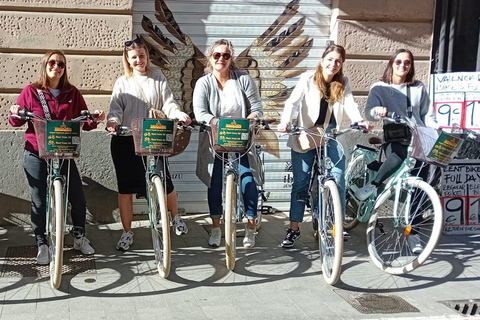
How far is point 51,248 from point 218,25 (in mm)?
3395

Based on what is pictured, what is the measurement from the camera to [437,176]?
20.9 ft

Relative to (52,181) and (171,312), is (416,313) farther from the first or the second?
(52,181)

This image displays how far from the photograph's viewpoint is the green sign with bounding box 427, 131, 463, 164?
15.8 ft

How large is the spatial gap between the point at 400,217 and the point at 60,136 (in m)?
2.86

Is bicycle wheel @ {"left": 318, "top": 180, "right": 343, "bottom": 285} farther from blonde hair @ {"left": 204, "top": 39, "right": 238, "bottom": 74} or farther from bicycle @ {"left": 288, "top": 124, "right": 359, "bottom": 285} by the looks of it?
blonde hair @ {"left": 204, "top": 39, "right": 238, "bottom": 74}

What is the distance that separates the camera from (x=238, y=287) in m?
4.59

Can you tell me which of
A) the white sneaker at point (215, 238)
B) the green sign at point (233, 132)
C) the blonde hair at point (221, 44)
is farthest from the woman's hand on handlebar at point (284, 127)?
the white sneaker at point (215, 238)

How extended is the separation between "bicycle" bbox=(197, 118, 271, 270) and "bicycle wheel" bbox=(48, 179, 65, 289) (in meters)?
1.26

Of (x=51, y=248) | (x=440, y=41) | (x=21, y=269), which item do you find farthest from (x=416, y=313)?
(x=440, y=41)

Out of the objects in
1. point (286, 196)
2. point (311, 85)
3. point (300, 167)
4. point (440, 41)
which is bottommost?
point (286, 196)

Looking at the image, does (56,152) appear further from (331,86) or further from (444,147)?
(444,147)

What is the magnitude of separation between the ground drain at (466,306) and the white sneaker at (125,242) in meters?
2.78

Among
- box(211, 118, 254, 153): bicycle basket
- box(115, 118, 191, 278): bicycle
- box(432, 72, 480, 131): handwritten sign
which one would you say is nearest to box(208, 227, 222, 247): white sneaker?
box(115, 118, 191, 278): bicycle

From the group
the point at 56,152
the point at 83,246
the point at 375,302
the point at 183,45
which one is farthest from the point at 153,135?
the point at 183,45
